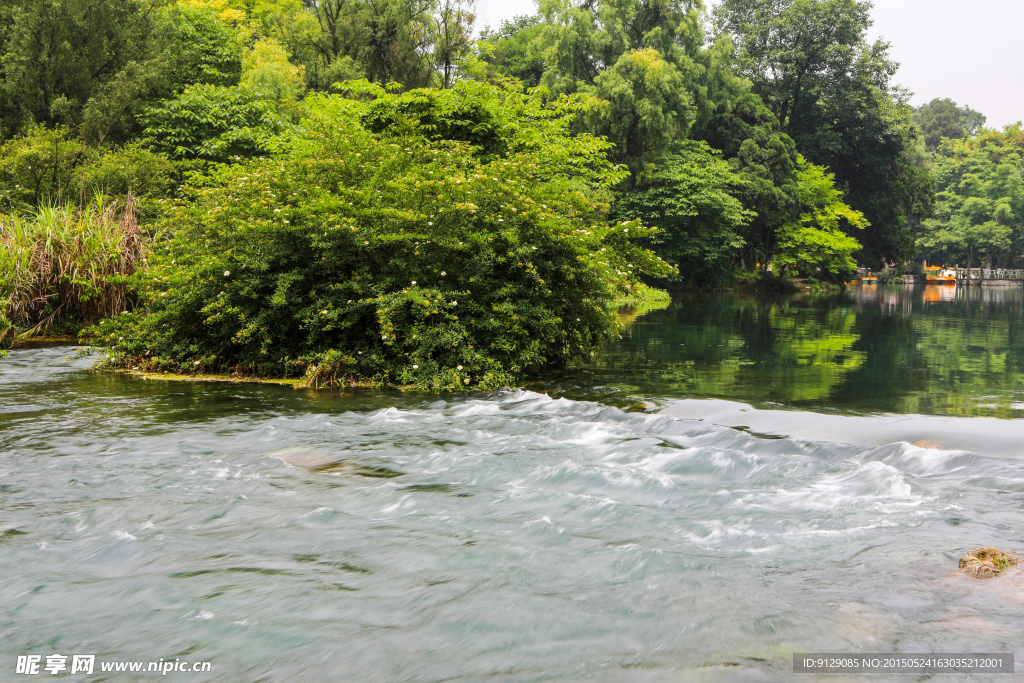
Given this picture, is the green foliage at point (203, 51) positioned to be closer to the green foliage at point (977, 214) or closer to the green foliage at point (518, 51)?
the green foliage at point (518, 51)

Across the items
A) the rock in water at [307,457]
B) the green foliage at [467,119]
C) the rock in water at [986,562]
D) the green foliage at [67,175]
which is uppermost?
the green foliage at [467,119]

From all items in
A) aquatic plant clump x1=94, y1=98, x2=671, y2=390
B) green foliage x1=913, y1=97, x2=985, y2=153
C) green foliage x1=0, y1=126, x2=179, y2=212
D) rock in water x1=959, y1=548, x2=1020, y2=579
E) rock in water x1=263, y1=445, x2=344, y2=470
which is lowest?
rock in water x1=263, y1=445, x2=344, y2=470

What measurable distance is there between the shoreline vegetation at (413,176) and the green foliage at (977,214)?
2245 cm

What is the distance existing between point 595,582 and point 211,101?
25775mm

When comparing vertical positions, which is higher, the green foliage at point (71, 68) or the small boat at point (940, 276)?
the green foliage at point (71, 68)

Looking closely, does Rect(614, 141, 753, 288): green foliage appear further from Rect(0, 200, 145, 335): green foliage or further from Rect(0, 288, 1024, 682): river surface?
Rect(0, 288, 1024, 682): river surface

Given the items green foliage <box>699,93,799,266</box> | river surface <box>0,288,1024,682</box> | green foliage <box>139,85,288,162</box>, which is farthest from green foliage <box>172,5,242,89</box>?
green foliage <box>699,93,799,266</box>

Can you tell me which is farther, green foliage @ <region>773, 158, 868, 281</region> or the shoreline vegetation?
green foliage @ <region>773, 158, 868, 281</region>

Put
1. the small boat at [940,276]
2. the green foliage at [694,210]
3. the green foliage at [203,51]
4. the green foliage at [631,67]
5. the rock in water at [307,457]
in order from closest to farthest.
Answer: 1. the rock in water at [307,457]
2. the green foliage at [203,51]
3. the green foliage at [631,67]
4. the green foliage at [694,210]
5. the small boat at [940,276]

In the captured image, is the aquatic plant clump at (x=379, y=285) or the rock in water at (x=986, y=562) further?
the aquatic plant clump at (x=379, y=285)

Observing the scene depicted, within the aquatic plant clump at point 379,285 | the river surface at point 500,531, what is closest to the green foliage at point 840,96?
the aquatic plant clump at point 379,285

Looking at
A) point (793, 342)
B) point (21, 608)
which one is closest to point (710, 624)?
point (21, 608)

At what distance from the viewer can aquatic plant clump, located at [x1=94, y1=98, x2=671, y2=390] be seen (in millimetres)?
9883

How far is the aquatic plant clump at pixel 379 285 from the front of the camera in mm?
9883
